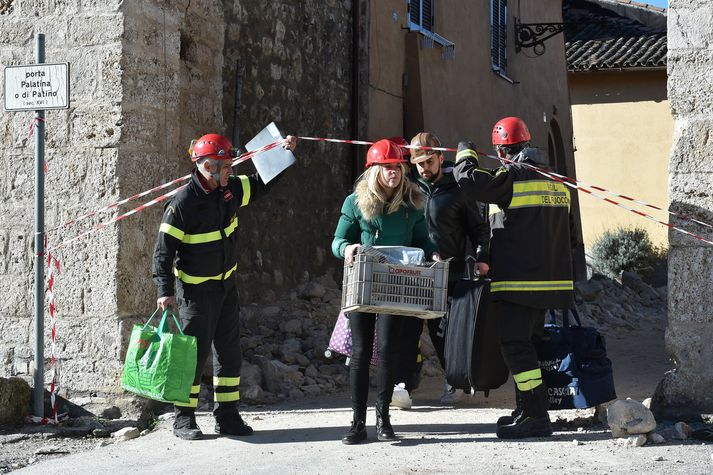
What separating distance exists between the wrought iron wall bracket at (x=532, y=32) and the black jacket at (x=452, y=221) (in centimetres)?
1318

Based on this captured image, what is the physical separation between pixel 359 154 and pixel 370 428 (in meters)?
6.39

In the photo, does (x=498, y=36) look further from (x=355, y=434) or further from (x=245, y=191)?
(x=355, y=434)

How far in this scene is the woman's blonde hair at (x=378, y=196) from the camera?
6863 mm

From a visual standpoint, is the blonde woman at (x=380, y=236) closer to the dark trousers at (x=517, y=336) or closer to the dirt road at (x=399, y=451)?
the dirt road at (x=399, y=451)

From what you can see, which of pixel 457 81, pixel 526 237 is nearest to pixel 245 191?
pixel 526 237

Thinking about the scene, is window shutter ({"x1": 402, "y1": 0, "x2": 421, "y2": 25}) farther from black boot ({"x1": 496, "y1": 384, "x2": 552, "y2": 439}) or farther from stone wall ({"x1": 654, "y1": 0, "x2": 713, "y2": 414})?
black boot ({"x1": 496, "y1": 384, "x2": 552, "y2": 439})

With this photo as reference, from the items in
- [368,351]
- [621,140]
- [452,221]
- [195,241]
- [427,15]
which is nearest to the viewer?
[368,351]

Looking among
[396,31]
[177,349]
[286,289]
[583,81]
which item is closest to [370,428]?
[177,349]

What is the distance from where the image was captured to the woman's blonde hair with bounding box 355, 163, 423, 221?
6.86 metres

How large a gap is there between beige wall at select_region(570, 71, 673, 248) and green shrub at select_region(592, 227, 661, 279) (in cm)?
160

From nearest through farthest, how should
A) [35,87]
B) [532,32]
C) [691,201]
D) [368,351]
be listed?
[368,351], [691,201], [35,87], [532,32]

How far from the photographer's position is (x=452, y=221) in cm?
752

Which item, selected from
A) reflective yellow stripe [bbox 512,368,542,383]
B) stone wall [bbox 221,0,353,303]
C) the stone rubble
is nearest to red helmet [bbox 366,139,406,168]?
reflective yellow stripe [bbox 512,368,542,383]

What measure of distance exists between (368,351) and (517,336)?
34.5 inches
